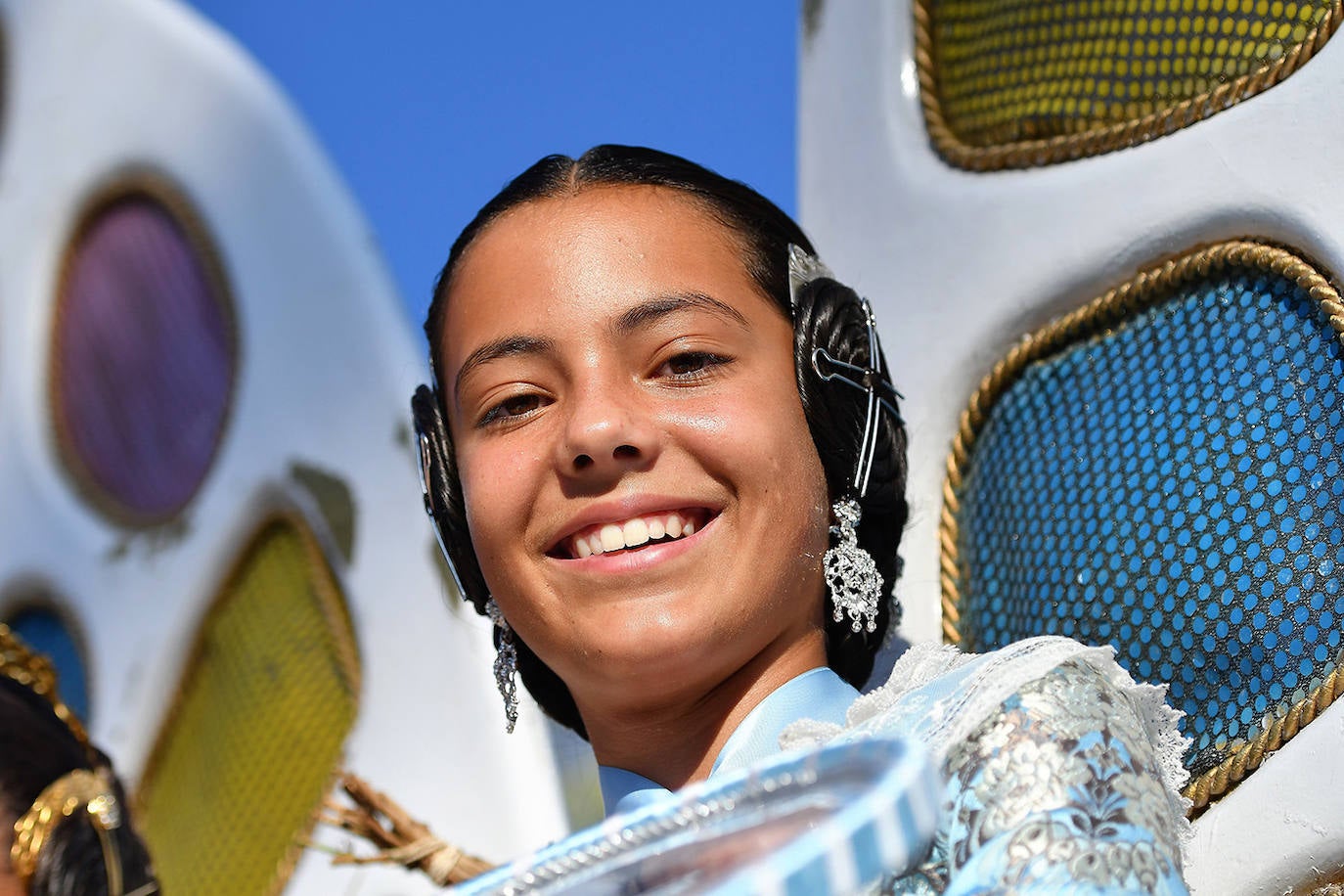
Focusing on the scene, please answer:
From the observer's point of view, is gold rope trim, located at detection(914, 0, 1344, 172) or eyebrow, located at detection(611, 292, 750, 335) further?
gold rope trim, located at detection(914, 0, 1344, 172)

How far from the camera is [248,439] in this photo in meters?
2.39

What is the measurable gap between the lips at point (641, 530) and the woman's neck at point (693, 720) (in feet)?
0.40

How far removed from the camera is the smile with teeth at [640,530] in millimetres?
1110

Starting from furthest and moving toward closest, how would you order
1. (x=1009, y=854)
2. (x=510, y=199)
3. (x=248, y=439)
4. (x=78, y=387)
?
1. (x=78, y=387)
2. (x=248, y=439)
3. (x=510, y=199)
4. (x=1009, y=854)

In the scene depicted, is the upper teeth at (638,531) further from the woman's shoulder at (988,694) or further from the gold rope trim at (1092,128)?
the gold rope trim at (1092,128)

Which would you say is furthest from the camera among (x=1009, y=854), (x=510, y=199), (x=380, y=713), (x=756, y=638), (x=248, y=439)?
(x=248, y=439)

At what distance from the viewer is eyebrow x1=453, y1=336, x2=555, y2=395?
45.3 inches

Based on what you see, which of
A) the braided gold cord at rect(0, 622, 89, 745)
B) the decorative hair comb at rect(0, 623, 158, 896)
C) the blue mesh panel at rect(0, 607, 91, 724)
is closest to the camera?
the decorative hair comb at rect(0, 623, 158, 896)

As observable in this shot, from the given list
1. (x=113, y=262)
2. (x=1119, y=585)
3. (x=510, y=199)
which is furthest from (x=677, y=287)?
(x=113, y=262)

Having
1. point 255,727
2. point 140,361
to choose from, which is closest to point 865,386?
point 255,727

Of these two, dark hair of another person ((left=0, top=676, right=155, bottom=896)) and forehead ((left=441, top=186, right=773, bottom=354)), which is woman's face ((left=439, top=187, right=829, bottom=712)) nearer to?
forehead ((left=441, top=186, right=773, bottom=354))

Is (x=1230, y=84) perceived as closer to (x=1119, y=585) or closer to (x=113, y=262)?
(x=1119, y=585)

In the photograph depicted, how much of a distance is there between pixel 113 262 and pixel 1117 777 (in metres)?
2.21

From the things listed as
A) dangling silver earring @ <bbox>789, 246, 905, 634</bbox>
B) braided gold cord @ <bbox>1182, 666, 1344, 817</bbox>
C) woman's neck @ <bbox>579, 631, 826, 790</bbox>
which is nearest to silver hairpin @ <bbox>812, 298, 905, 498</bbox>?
dangling silver earring @ <bbox>789, 246, 905, 634</bbox>
